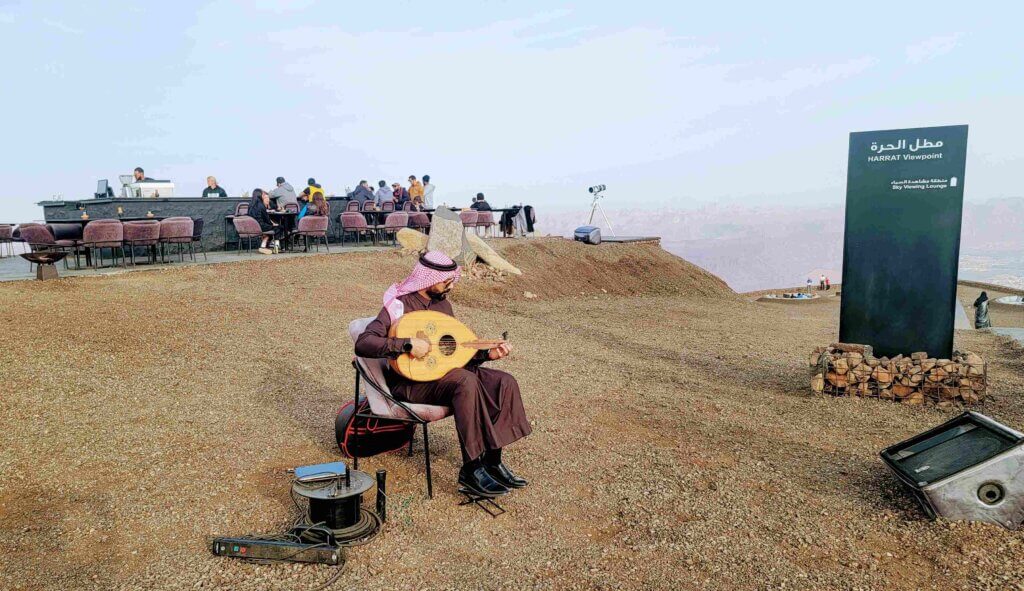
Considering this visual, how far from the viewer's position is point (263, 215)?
1425 centimetres

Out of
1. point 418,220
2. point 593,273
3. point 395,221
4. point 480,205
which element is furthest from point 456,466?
point 480,205

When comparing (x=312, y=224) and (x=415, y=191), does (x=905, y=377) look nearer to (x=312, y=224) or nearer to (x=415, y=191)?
(x=312, y=224)

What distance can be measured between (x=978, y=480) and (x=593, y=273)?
1299cm

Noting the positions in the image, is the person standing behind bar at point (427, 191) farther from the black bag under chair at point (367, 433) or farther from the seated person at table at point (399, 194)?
the black bag under chair at point (367, 433)

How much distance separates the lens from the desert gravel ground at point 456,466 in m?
3.00

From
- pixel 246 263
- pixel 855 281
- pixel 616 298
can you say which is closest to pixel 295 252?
pixel 246 263

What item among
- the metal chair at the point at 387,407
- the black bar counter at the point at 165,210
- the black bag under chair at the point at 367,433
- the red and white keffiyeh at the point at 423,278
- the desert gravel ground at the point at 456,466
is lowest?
the desert gravel ground at the point at 456,466

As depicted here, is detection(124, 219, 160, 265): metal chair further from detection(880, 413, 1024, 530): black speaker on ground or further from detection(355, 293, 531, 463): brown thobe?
detection(880, 413, 1024, 530): black speaker on ground

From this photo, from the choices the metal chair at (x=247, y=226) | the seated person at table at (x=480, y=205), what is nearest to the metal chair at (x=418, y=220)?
the seated person at table at (x=480, y=205)

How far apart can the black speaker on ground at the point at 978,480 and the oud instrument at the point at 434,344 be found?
2.13 meters

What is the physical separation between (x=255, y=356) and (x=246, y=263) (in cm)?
601

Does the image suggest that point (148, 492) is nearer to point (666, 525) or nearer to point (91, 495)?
point (91, 495)

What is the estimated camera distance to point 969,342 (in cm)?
927

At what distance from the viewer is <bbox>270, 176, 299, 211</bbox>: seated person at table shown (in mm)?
14727
